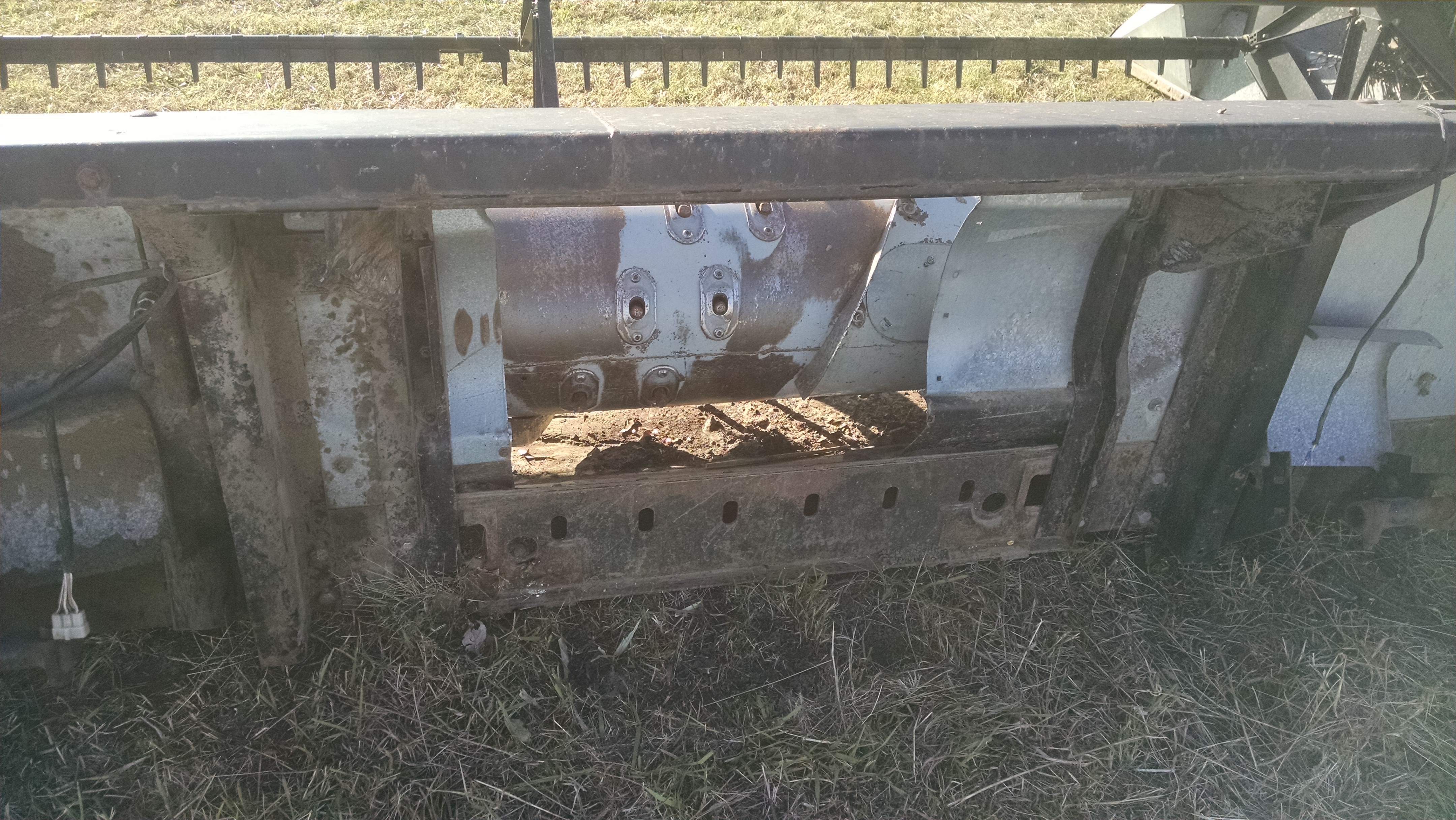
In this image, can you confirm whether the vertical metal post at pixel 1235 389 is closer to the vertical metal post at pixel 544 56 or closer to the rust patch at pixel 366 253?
the vertical metal post at pixel 544 56

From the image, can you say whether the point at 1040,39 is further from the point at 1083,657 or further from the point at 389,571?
the point at 389,571

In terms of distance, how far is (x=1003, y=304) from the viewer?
258cm

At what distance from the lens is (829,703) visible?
94.2 inches

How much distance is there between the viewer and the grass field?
7.12ft

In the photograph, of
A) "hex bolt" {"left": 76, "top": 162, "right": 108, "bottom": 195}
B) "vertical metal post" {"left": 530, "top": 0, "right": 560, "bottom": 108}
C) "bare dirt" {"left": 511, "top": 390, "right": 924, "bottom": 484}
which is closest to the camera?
"hex bolt" {"left": 76, "top": 162, "right": 108, "bottom": 195}

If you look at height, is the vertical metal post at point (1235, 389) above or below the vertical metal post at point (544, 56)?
below

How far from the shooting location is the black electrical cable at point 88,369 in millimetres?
2014

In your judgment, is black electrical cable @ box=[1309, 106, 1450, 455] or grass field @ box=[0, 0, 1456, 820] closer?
grass field @ box=[0, 0, 1456, 820]

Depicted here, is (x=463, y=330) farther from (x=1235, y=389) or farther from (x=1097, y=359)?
(x=1235, y=389)

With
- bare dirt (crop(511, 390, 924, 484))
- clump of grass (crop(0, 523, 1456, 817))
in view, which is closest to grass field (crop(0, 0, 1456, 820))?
clump of grass (crop(0, 523, 1456, 817))

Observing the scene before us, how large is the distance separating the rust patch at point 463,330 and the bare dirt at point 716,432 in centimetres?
68

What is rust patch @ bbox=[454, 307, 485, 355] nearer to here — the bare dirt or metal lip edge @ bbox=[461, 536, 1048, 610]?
metal lip edge @ bbox=[461, 536, 1048, 610]

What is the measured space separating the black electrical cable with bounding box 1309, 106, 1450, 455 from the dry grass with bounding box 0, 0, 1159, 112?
2.83 meters

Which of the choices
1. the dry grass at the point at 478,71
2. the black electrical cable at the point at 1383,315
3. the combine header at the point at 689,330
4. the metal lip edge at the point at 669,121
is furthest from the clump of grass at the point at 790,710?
the dry grass at the point at 478,71
